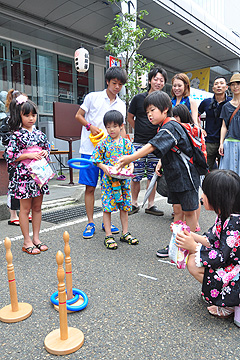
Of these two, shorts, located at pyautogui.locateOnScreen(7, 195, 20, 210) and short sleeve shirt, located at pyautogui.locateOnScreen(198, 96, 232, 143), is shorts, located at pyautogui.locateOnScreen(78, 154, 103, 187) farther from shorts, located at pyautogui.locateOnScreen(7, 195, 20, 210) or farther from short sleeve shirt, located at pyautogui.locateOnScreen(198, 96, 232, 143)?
short sleeve shirt, located at pyautogui.locateOnScreen(198, 96, 232, 143)

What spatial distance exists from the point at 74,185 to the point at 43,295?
16.0 feet

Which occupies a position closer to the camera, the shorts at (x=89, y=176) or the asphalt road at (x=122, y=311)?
the asphalt road at (x=122, y=311)

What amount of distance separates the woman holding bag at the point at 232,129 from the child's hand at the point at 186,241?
2461 mm

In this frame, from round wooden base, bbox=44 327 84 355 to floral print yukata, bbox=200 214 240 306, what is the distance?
784 mm

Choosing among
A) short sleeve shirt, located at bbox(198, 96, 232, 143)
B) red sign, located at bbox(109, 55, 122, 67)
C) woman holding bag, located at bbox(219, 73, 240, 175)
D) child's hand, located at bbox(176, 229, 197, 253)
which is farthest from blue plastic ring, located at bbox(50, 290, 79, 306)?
red sign, located at bbox(109, 55, 122, 67)

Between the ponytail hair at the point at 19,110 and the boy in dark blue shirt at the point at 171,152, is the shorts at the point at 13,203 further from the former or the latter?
the boy in dark blue shirt at the point at 171,152

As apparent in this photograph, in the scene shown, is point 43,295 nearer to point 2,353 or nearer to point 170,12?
point 2,353

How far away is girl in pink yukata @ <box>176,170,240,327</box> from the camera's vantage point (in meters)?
1.74

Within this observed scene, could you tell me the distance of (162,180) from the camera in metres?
4.07

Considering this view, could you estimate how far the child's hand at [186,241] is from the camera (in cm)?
185

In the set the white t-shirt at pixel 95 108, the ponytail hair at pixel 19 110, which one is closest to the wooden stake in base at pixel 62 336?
the ponytail hair at pixel 19 110

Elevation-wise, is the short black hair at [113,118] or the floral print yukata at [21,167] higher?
the short black hair at [113,118]

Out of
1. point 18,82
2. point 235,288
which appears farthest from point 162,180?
point 18,82

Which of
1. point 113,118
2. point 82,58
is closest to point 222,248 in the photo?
point 113,118
